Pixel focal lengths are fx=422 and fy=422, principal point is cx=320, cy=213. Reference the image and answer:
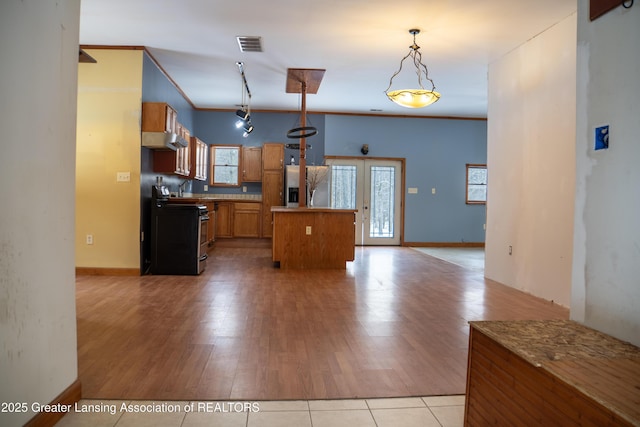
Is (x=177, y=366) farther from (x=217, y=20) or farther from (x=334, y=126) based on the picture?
(x=334, y=126)

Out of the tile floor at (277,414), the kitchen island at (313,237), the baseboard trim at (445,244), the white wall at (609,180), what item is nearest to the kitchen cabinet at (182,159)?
the kitchen island at (313,237)

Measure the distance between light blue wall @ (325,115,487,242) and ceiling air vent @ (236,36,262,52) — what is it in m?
4.14

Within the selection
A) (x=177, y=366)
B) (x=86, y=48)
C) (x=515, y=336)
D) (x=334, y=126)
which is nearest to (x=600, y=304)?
(x=515, y=336)

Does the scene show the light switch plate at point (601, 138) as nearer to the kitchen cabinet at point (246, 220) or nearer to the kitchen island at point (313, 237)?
the kitchen island at point (313, 237)

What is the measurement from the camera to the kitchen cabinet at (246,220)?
343 inches

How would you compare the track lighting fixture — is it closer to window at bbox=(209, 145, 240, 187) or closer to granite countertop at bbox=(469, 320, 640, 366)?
window at bbox=(209, 145, 240, 187)

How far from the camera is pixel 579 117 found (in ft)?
6.46

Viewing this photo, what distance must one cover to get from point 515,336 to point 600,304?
522mm

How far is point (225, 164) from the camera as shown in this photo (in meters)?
9.21

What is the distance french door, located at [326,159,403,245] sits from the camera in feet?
31.0

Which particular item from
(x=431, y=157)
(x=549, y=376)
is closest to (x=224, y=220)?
(x=431, y=157)

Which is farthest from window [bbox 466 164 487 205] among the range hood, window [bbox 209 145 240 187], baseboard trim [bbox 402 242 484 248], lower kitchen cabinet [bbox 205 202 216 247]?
the range hood

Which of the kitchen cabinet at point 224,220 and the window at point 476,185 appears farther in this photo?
the window at point 476,185

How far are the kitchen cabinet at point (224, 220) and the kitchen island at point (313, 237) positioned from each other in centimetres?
285
